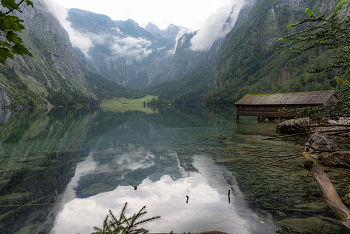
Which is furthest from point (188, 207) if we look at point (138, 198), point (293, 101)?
point (293, 101)

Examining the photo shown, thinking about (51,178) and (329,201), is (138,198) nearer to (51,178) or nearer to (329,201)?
(51,178)

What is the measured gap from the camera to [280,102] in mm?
41312

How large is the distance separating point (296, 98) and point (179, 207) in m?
40.5

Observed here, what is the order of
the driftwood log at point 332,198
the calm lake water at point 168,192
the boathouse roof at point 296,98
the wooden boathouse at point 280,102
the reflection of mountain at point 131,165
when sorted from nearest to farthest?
the driftwood log at point 332,198
the calm lake water at point 168,192
the reflection of mountain at point 131,165
the boathouse roof at point 296,98
the wooden boathouse at point 280,102

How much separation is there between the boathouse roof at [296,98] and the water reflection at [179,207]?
34.2 metres

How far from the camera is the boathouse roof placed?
36719mm

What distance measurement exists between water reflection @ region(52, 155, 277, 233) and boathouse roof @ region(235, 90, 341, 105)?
112 ft

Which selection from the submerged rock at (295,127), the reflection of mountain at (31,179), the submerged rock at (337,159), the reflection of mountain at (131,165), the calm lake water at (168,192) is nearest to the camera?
the calm lake water at (168,192)

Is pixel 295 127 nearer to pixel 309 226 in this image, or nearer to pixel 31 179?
pixel 309 226

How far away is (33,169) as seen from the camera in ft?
46.7

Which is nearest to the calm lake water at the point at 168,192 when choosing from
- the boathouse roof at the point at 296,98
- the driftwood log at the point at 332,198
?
the driftwood log at the point at 332,198

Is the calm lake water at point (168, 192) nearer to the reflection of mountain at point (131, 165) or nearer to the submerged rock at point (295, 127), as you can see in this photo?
the reflection of mountain at point (131, 165)

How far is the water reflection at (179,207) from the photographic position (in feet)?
24.0

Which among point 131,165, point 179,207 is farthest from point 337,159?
point 131,165
